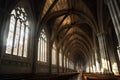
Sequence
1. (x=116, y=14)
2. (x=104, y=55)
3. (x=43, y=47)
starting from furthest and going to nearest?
1. (x=43, y=47)
2. (x=104, y=55)
3. (x=116, y=14)

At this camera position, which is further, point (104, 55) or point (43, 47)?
point (43, 47)

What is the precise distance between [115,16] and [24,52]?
8.31m

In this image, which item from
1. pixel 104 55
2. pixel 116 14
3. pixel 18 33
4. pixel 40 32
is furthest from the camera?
pixel 40 32

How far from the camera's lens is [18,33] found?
10.4 meters

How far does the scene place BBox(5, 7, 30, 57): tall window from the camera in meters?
9.17

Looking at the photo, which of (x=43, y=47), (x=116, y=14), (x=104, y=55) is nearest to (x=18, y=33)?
(x=43, y=47)

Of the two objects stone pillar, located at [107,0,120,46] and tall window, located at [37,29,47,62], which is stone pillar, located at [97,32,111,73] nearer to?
stone pillar, located at [107,0,120,46]

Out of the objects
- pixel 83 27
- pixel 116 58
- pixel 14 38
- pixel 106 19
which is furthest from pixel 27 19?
pixel 116 58

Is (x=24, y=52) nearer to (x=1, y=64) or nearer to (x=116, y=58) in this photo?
(x=1, y=64)

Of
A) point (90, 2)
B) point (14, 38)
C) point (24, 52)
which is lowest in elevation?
point (24, 52)

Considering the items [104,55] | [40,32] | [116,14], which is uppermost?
[40,32]

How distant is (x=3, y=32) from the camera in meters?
7.93

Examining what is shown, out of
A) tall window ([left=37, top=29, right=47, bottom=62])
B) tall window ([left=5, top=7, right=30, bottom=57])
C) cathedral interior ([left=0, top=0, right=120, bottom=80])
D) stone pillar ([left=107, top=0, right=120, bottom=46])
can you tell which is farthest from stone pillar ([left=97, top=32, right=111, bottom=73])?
tall window ([left=5, top=7, right=30, bottom=57])

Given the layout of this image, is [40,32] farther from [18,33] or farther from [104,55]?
→ [104,55]
